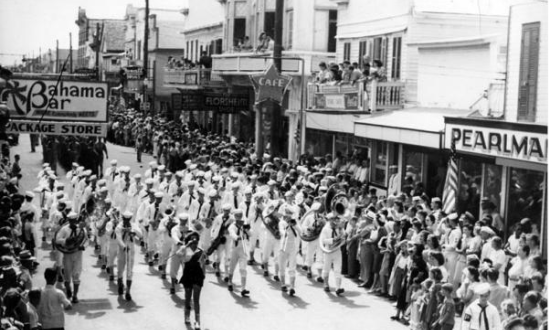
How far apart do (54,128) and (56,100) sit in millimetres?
685

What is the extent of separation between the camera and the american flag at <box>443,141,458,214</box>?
62.8ft

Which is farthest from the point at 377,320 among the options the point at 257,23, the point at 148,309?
the point at 257,23

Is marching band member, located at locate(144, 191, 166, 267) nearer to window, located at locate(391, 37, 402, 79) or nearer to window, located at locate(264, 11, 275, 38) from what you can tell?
window, located at locate(391, 37, 402, 79)

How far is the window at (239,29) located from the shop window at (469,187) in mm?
21798

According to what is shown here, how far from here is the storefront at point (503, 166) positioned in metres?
17.5

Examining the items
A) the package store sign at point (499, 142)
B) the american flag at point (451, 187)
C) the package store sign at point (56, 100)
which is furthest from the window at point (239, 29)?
the package store sign at point (56, 100)

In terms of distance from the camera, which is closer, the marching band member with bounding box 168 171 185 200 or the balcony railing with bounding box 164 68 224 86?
the marching band member with bounding box 168 171 185 200

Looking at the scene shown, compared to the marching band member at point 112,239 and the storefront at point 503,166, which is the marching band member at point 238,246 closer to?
the marching band member at point 112,239

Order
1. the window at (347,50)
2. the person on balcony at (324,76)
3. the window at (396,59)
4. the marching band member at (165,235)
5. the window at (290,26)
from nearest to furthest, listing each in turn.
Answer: the marching band member at (165,235), the window at (396,59), the person on balcony at (324,76), the window at (347,50), the window at (290,26)

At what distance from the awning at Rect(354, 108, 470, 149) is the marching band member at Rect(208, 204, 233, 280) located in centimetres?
591

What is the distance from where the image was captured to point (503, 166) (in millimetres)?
19984

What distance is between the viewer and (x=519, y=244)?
1488 centimetres

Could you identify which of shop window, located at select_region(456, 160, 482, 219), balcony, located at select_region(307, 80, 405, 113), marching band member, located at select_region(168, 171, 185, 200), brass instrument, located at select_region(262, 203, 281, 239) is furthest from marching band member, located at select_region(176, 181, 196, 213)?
balcony, located at select_region(307, 80, 405, 113)

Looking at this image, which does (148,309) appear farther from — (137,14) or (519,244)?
(137,14)
